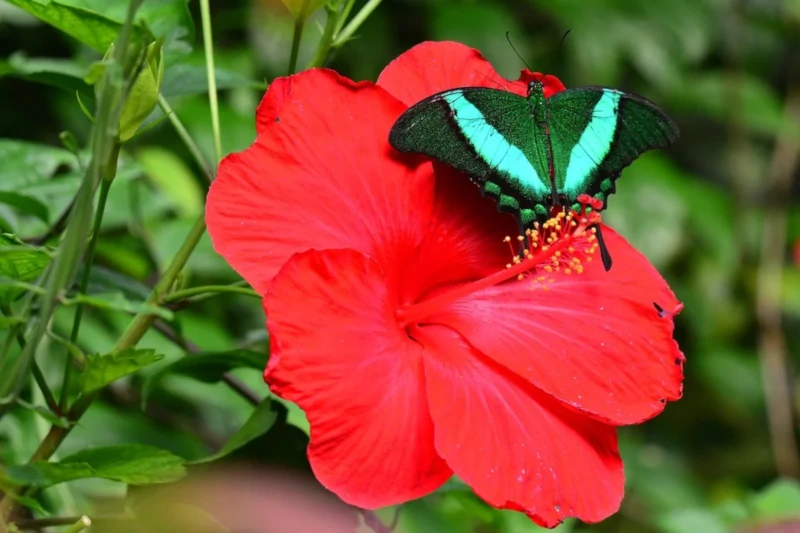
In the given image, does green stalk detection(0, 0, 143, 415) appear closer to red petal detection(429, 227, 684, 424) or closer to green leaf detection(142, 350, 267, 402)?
green leaf detection(142, 350, 267, 402)

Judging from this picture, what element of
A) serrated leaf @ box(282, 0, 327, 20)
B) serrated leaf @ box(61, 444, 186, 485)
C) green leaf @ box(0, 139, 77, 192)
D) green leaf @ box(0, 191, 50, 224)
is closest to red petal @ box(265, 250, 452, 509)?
serrated leaf @ box(61, 444, 186, 485)

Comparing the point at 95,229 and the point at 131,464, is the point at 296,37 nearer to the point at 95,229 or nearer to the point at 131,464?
the point at 95,229

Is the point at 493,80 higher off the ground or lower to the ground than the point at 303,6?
lower

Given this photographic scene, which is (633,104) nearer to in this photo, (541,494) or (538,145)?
(538,145)

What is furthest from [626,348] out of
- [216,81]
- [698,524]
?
[698,524]

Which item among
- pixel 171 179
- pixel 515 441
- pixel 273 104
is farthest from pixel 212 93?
pixel 171 179
